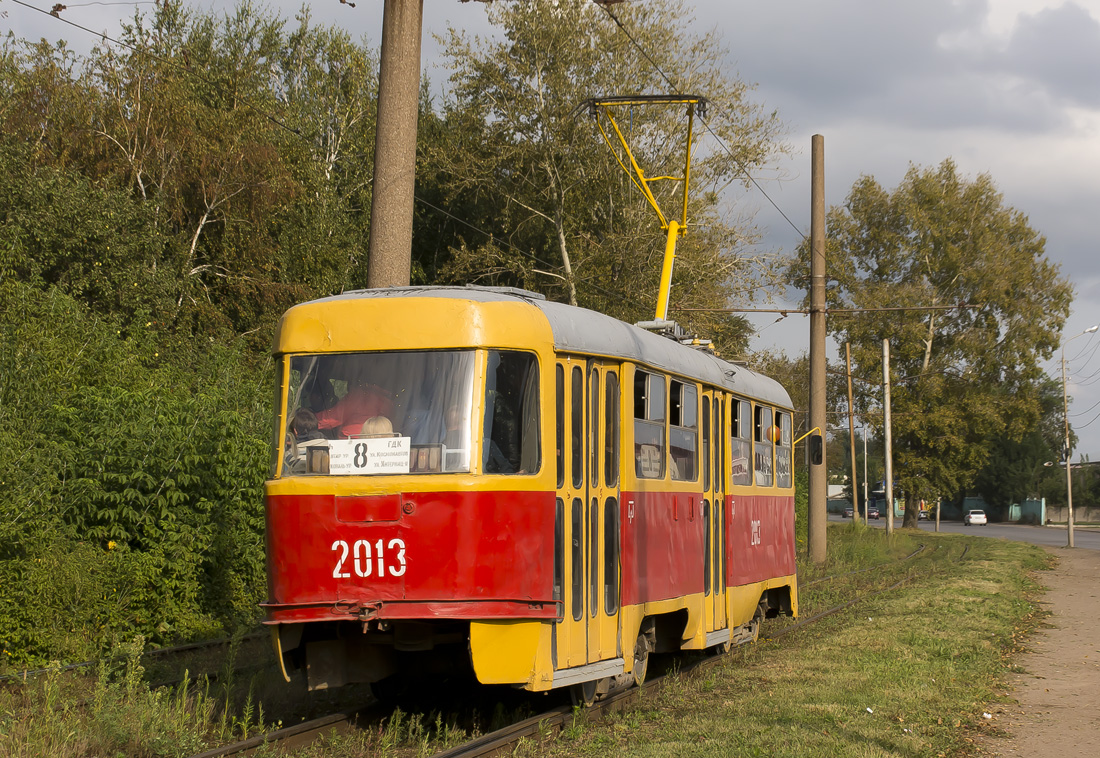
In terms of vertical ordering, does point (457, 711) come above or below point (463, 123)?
below

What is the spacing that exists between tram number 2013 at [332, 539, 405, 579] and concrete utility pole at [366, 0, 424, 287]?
4.52 m

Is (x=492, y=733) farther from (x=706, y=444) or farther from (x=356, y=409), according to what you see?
(x=706, y=444)

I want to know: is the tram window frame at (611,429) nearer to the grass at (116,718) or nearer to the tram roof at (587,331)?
the tram roof at (587,331)

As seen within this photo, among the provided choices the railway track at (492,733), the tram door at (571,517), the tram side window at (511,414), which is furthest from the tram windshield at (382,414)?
the railway track at (492,733)

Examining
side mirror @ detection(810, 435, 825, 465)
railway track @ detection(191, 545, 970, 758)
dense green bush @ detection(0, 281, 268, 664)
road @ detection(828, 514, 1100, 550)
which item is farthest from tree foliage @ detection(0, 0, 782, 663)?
road @ detection(828, 514, 1100, 550)

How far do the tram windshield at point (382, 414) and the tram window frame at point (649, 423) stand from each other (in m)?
1.95

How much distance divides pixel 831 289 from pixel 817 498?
3617cm

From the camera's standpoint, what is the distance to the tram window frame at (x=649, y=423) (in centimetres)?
927

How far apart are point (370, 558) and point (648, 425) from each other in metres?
2.82

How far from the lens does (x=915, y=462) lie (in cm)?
5769

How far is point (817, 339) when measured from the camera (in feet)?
82.1

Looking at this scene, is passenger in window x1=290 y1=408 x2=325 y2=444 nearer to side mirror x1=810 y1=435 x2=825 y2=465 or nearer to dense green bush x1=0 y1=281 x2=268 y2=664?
dense green bush x1=0 y1=281 x2=268 y2=664

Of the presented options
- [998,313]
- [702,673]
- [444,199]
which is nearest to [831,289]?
[998,313]

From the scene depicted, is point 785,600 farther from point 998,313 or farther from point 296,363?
point 998,313
